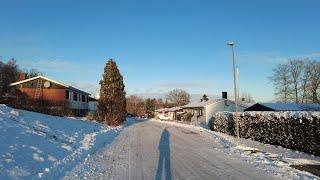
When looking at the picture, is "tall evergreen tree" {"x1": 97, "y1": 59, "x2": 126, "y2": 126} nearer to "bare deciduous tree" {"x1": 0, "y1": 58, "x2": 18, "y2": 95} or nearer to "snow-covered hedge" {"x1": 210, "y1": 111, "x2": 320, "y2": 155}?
"snow-covered hedge" {"x1": 210, "y1": 111, "x2": 320, "y2": 155}

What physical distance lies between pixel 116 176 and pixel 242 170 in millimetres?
4357

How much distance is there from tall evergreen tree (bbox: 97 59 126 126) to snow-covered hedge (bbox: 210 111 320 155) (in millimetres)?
19316

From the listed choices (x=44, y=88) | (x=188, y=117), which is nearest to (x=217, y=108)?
(x=188, y=117)

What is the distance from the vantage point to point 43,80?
57.3m

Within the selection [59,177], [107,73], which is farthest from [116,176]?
[107,73]

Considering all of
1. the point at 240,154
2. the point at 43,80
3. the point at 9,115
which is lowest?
the point at 240,154

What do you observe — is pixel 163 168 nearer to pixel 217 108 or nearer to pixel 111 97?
pixel 111 97

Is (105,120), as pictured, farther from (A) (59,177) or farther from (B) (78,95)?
(A) (59,177)

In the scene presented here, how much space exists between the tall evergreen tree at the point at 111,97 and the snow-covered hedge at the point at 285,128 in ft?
63.4

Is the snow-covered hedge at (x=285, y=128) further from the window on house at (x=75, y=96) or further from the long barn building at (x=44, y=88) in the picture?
the window on house at (x=75, y=96)

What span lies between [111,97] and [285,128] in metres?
28.4

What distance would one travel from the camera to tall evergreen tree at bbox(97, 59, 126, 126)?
4631cm

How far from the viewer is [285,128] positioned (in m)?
22.1

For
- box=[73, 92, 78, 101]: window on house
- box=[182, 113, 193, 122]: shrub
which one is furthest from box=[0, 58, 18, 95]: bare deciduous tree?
box=[182, 113, 193, 122]: shrub
